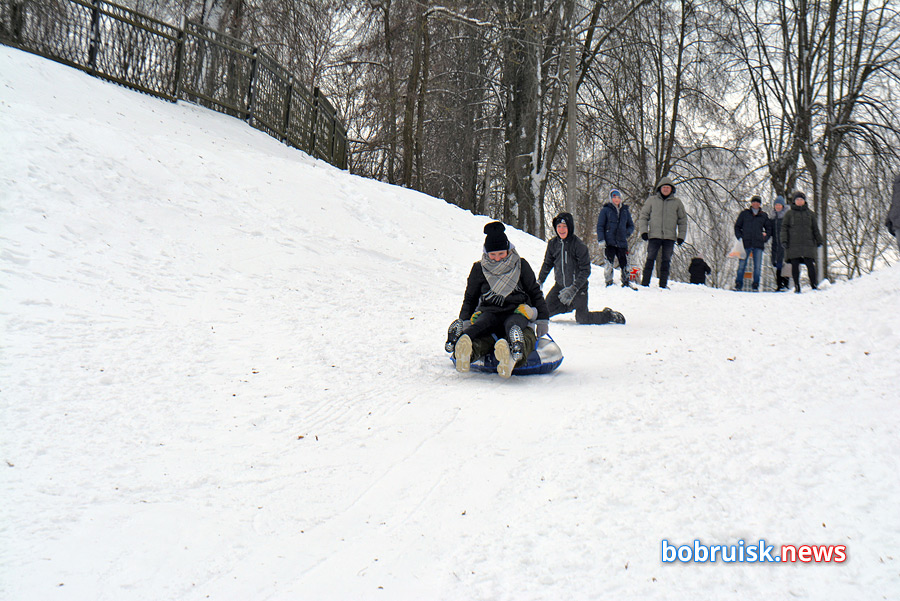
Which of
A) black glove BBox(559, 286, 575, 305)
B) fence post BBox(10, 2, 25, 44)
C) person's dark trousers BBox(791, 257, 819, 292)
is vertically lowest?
black glove BBox(559, 286, 575, 305)

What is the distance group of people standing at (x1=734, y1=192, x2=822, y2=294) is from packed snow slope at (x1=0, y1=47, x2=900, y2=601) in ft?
9.44

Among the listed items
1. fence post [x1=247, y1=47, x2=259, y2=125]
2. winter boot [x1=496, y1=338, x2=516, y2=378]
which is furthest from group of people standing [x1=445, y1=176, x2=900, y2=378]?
fence post [x1=247, y1=47, x2=259, y2=125]

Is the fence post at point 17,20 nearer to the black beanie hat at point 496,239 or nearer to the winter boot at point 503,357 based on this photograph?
the black beanie hat at point 496,239

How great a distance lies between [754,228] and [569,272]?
6342mm

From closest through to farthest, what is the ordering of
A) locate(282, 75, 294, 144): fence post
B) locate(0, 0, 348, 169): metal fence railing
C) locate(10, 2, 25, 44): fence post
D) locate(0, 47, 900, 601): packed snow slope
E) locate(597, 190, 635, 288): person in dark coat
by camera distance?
locate(0, 47, 900, 601): packed snow slope, locate(10, 2, 25, 44): fence post, locate(0, 0, 348, 169): metal fence railing, locate(597, 190, 635, 288): person in dark coat, locate(282, 75, 294, 144): fence post

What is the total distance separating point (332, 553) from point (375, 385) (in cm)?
231

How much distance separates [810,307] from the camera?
7.88 metres

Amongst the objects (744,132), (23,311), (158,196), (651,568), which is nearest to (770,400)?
(651,568)

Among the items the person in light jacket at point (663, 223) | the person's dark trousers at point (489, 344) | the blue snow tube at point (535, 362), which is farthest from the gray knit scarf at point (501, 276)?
the person in light jacket at point (663, 223)

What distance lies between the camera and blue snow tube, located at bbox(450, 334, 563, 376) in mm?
5473

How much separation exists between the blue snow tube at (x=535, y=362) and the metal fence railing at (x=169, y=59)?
9.40 m

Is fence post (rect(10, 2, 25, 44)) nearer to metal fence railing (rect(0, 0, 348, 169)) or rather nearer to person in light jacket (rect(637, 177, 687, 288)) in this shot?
metal fence railing (rect(0, 0, 348, 169))

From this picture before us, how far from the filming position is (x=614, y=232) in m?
11.0

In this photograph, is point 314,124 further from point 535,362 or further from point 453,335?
point 535,362
